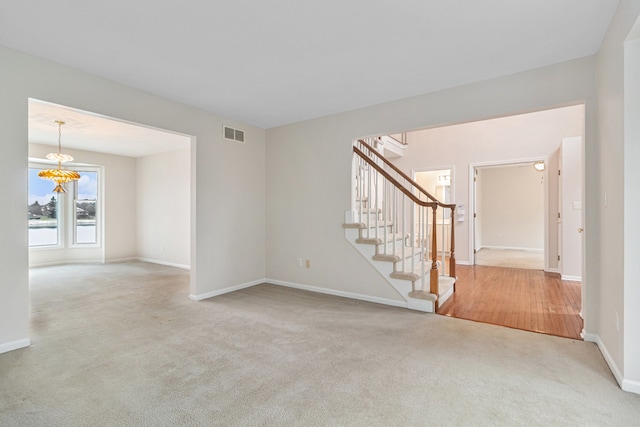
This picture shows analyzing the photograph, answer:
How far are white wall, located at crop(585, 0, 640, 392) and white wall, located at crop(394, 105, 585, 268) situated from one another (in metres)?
3.27

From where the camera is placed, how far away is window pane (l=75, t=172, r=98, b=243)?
680cm

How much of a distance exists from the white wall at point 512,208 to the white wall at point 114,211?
8899mm

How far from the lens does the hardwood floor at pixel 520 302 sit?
2.97 m

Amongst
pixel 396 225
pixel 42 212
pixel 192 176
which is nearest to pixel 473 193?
pixel 396 225

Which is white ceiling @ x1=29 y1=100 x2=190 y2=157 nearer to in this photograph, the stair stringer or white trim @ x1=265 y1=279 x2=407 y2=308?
white trim @ x1=265 y1=279 x2=407 y2=308

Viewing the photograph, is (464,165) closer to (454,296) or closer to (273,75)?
(454,296)

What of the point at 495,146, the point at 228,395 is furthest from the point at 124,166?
the point at 495,146

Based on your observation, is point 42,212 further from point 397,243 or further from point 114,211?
point 397,243

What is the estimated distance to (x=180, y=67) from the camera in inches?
109

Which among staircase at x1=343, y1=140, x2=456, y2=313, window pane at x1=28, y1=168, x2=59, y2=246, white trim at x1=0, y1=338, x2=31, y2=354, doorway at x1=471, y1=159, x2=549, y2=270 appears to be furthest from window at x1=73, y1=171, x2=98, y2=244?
doorway at x1=471, y1=159, x2=549, y2=270

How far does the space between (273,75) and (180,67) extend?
0.85m

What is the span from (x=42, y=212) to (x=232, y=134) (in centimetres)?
534

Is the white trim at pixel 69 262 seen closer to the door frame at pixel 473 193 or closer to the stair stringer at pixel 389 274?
the stair stringer at pixel 389 274

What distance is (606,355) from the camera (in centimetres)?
222
